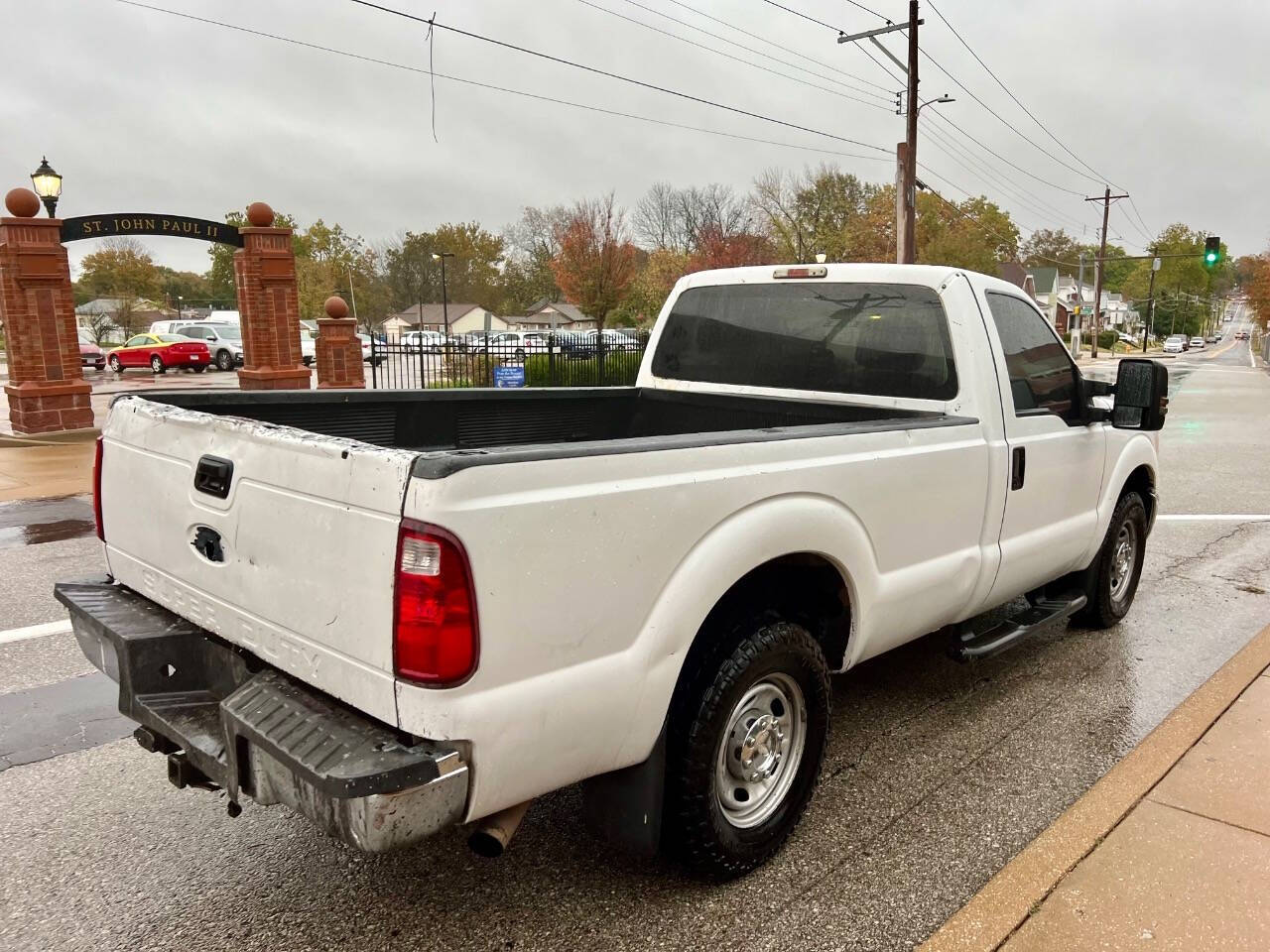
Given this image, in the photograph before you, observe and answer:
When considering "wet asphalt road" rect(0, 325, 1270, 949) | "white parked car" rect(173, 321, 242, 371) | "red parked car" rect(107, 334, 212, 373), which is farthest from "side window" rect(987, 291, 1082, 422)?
"white parked car" rect(173, 321, 242, 371)

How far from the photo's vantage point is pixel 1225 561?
22.4ft

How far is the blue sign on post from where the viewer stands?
19562 mm

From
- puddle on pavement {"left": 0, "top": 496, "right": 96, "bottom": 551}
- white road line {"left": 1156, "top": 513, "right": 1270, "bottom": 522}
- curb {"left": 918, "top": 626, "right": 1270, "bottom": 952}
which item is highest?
puddle on pavement {"left": 0, "top": 496, "right": 96, "bottom": 551}

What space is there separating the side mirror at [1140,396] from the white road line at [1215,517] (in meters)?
4.65

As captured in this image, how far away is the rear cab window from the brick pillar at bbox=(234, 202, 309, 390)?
1293 cm

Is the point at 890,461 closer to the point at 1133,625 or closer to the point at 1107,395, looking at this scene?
the point at 1107,395

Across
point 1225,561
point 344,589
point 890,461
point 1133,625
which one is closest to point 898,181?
point 1225,561

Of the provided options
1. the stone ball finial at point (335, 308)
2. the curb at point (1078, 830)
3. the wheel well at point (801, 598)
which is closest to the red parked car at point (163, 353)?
the stone ball finial at point (335, 308)

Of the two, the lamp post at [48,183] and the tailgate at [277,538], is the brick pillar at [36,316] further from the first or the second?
the tailgate at [277,538]

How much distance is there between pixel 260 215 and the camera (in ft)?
53.1

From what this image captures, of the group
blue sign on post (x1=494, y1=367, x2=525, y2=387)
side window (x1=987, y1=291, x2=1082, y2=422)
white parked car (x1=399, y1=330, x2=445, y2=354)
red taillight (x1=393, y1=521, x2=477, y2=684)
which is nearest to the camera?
red taillight (x1=393, y1=521, x2=477, y2=684)

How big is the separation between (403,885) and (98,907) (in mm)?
856

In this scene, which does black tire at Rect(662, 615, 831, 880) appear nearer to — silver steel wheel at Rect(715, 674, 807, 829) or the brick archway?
silver steel wheel at Rect(715, 674, 807, 829)

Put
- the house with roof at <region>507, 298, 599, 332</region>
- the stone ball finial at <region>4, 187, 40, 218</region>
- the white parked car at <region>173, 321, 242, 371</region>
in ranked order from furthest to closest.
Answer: the house with roof at <region>507, 298, 599, 332</region>, the white parked car at <region>173, 321, 242, 371</region>, the stone ball finial at <region>4, 187, 40, 218</region>
